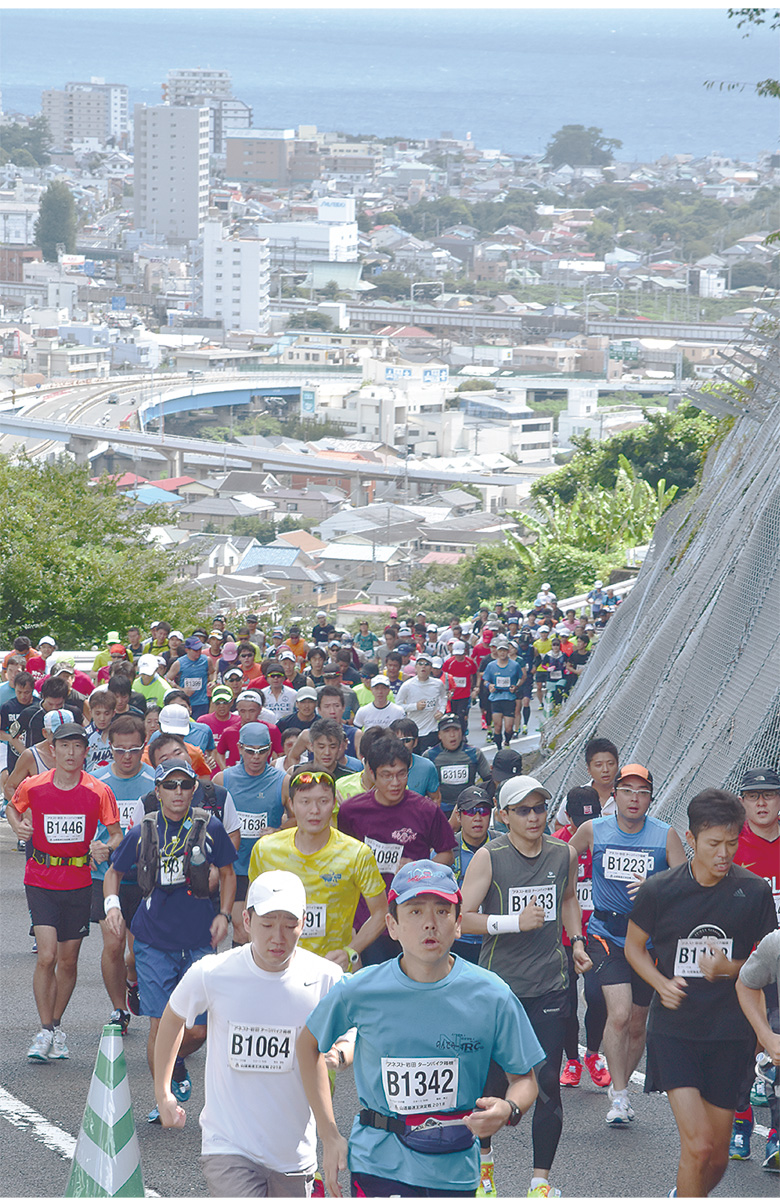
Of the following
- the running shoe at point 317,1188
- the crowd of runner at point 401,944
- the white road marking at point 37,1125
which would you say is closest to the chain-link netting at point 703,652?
the crowd of runner at point 401,944

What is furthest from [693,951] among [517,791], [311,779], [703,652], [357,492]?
[357,492]

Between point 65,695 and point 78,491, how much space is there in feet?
56.2

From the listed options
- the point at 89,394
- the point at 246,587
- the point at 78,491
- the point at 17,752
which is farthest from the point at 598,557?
the point at 89,394

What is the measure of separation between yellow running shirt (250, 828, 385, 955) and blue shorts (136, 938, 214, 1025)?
695mm

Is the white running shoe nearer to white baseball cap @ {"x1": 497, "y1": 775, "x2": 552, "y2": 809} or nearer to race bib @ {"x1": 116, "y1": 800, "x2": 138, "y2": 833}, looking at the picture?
white baseball cap @ {"x1": 497, "y1": 775, "x2": 552, "y2": 809}

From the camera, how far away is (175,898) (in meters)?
6.27

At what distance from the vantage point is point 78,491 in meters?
26.4

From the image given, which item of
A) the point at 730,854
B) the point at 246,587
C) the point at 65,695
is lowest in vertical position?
the point at 246,587

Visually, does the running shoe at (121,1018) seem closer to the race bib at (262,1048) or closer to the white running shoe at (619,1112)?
the white running shoe at (619,1112)

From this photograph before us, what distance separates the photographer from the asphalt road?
566 centimetres

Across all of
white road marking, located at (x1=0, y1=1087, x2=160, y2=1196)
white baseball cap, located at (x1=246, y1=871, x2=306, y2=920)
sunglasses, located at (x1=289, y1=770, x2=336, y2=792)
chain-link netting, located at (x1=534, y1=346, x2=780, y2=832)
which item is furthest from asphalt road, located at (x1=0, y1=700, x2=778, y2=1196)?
chain-link netting, located at (x1=534, y1=346, x2=780, y2=832)

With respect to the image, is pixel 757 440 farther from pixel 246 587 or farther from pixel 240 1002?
pixel 246 587

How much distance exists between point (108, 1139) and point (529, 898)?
65.4 inches

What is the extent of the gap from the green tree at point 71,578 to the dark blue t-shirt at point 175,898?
15.6m
